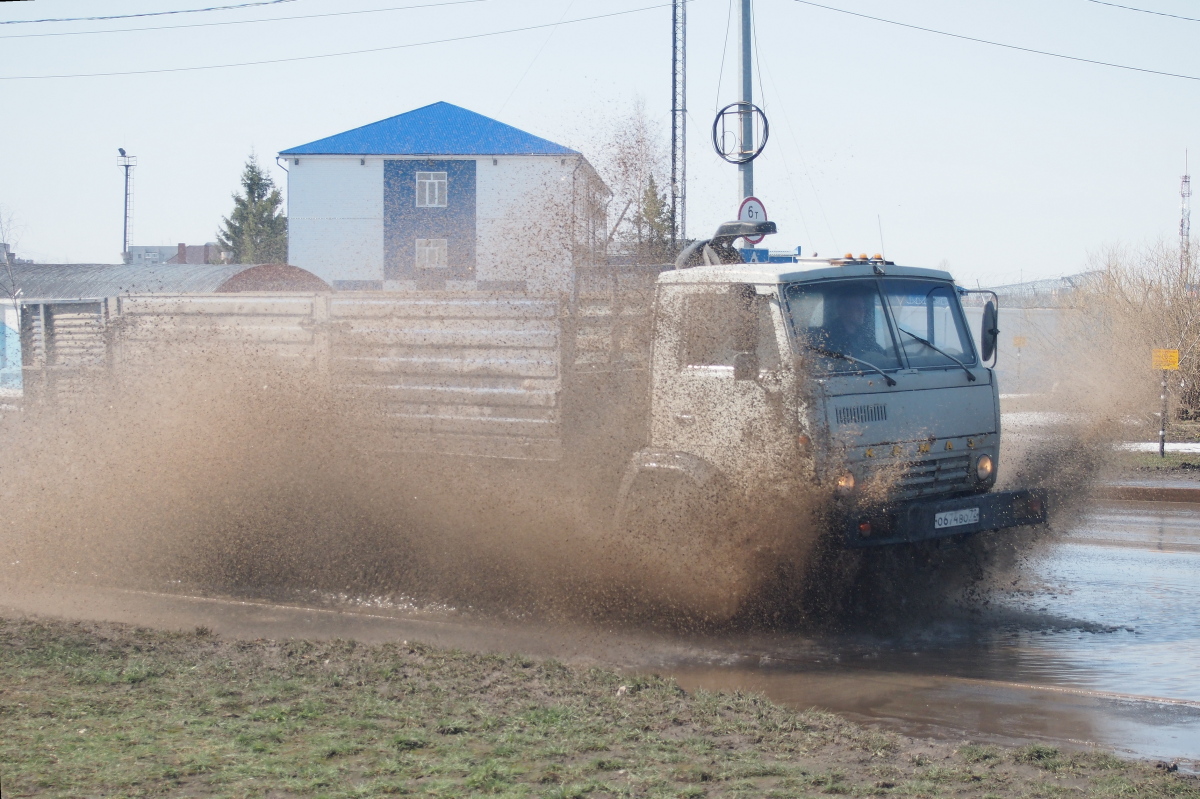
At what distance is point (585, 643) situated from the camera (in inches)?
284

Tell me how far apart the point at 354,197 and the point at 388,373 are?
40.1 m

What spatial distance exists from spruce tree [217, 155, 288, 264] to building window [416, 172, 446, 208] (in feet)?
80.1

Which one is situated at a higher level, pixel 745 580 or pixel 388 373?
pixel 388 373

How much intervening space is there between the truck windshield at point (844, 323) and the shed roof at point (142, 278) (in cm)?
3216

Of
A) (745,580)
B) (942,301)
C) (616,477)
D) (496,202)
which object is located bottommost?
(745,580)

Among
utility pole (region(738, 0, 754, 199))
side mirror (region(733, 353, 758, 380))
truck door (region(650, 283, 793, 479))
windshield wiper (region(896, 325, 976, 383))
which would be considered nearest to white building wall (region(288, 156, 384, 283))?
utility pole (region(738, 0, 754, 199))

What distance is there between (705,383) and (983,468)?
6.83ft

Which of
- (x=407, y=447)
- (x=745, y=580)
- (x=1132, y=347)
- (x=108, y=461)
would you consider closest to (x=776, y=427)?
(x=745, y=580)

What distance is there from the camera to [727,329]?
24.2ft

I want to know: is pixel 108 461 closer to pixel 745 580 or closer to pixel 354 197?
pixel 745 580

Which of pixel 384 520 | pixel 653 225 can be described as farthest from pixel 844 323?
pixel 653 225

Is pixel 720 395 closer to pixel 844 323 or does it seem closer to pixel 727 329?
pixel 727 329

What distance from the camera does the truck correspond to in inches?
273

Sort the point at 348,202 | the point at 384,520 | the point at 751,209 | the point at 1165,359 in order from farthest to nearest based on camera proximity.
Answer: the point at 348,202 → the point at 1165,359 → the point at 751,209 → the point at 384,520
